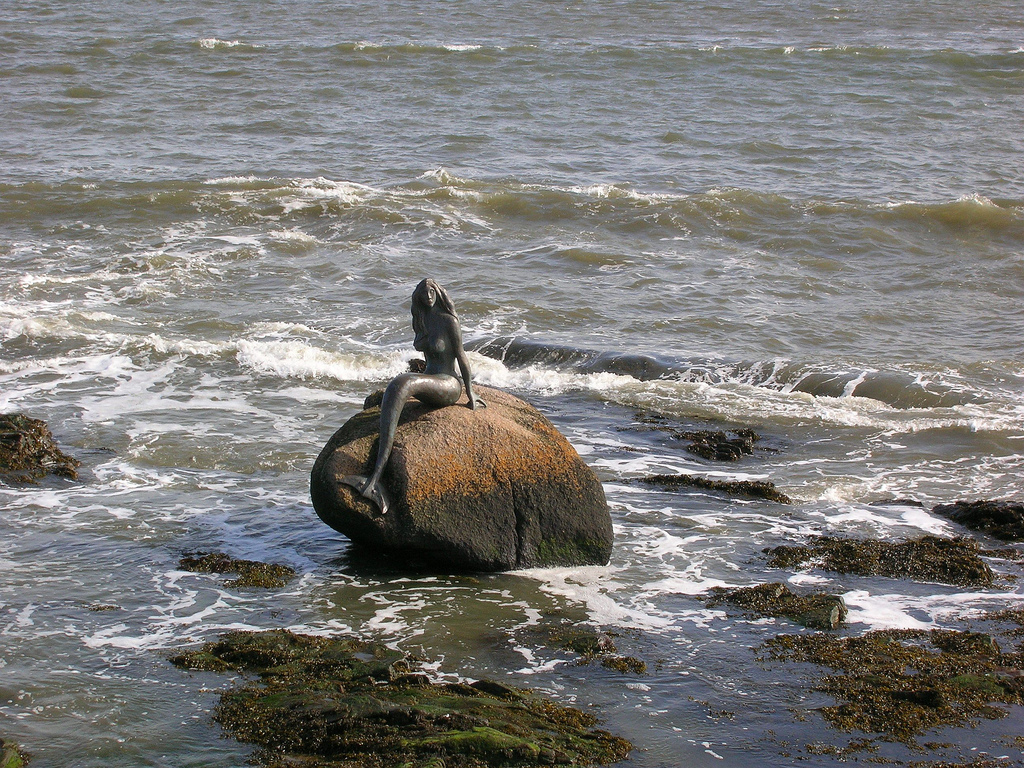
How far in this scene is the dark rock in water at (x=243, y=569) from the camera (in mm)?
7172

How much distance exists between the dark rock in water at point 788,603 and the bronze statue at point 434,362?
217 cm

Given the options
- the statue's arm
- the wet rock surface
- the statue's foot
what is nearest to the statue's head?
the statue's arm

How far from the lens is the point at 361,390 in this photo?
12.1 metres

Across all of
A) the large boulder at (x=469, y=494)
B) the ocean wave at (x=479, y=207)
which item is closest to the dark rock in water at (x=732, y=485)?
the large boulder at (x=469, y=494)

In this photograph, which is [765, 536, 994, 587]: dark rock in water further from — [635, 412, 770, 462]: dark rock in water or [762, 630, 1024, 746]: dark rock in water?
[635, 412, 770, 462]: dark rock in water

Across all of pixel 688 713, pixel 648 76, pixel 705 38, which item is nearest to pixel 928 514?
pixel 688 713

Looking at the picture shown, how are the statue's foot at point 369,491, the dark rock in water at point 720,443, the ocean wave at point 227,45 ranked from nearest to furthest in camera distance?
the statue's foot at point 369,491 < the dark rock in water at point 720,443 < the ocean wave at point 227,45

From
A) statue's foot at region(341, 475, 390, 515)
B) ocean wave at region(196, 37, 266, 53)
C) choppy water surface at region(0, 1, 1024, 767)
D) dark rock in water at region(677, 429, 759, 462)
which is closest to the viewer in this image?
choppy water surface at region(0, 1, 1024, 767)

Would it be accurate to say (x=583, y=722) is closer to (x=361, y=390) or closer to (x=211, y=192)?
(x=361, y=390)

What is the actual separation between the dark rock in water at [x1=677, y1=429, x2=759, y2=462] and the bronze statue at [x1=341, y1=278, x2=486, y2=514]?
124 inches

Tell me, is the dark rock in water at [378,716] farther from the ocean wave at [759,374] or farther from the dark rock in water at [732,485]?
the ocean wave at [759,374]

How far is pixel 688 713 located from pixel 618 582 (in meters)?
1.81

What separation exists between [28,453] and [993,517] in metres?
7.82

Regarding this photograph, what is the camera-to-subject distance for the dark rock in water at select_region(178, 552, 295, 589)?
717cm
